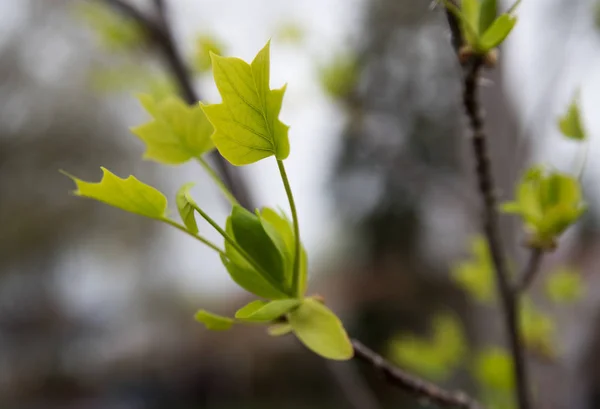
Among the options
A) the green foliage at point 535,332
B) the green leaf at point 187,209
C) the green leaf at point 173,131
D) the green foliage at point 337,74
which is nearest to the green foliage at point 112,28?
the green foliage at point 337,74

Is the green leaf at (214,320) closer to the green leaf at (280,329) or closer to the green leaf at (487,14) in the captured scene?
the green leaf at (280,329)

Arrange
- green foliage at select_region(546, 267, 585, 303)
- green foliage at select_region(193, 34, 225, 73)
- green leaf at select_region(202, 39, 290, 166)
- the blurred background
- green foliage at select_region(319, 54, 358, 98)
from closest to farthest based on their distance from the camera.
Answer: green leaf at select_region(202, 39, 290, 166), green foliage at select_region(193, 34, 225, 73), green foliage at select_region(546, 267, 585, 303), green foliage at select_region(319, 54, 358, 98), the blurred background

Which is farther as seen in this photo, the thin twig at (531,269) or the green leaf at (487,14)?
the thin twig at (531,269)

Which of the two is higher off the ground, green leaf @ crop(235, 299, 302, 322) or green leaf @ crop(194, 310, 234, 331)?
green leaf @ crop(235, 299, 302, 322)

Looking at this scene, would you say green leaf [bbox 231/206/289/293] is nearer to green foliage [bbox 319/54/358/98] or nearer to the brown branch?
the brown branch

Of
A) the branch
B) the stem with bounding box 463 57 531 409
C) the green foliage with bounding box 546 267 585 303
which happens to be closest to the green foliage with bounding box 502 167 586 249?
the stem with bounding box 463 57 531 409

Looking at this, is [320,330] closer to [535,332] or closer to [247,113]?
[247,113]

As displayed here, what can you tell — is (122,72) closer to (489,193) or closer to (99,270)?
(489,193)
